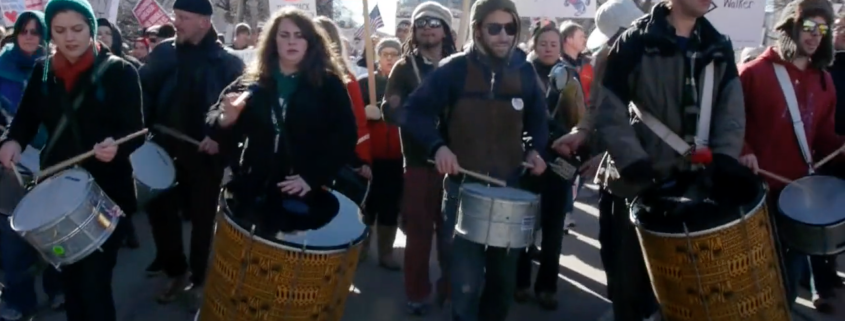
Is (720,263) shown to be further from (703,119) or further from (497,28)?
(497,28)

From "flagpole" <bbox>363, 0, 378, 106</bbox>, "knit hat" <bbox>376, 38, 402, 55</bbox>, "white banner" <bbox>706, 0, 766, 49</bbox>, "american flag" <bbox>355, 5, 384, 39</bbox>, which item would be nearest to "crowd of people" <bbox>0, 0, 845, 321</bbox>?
"flagpole" <bbox>363, 0, 378, 106</bbox>

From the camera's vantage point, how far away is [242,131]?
4613mm

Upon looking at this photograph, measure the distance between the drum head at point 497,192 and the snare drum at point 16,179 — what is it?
7.38 feet

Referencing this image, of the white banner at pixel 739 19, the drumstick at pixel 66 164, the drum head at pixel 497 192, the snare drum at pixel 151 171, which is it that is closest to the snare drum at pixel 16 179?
the snare drum at pixel 151 171

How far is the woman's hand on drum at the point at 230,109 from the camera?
4484 millimetres

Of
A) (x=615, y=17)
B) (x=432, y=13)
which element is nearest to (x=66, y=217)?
(x=432, y=13)

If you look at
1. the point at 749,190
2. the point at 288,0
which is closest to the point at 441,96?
the point at 749,190

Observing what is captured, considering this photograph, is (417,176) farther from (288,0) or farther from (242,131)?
(288,0)

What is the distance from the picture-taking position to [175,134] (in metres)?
6.04

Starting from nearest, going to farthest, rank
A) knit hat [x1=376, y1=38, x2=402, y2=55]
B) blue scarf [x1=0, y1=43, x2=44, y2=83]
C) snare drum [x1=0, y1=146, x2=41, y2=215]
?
snare drum [x1=0, y1=146, x2=41, y2=215] < blue scarf [x1=0, y1=43, x2=44, y2=83] < knit hat [x1=376, y1=38, x2=402, y2=55]

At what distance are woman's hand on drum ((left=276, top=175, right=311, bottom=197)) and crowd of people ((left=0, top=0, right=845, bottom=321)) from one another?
2cm

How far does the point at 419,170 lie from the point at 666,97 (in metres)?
2.11

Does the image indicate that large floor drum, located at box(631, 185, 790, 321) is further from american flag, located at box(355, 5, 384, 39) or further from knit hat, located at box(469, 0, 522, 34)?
american flag, located at box(355, 5, 384, 39)

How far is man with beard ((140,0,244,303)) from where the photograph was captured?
6.01 meters
